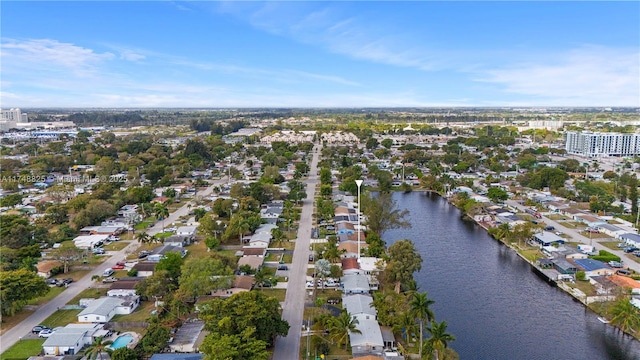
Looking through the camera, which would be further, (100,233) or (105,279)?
(100,233)

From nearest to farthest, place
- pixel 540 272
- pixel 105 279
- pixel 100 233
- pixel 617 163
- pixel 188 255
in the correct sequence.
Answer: pixel 105 279 < pixel 540 272 < pixel 188 255 < pixel 100 233 < pixel 617 163

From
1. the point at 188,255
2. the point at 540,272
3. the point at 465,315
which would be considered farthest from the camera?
the point at 188,255

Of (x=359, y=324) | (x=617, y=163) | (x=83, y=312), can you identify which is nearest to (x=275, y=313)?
(x=359, y=324)

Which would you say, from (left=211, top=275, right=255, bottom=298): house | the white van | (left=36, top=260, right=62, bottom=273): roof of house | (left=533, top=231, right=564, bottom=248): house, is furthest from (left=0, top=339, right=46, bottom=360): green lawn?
(left=533, top=231, right=564, bottom=248): house

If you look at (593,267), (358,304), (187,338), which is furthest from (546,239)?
(187,338)

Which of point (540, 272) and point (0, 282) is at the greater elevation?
point (0, 282)

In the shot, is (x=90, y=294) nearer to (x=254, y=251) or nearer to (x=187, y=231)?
(x=254, y=251)

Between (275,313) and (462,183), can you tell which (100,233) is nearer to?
(275,313)

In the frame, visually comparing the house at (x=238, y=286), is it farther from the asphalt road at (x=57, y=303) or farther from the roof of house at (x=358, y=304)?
the asphalt road at (x=57, y=303)
